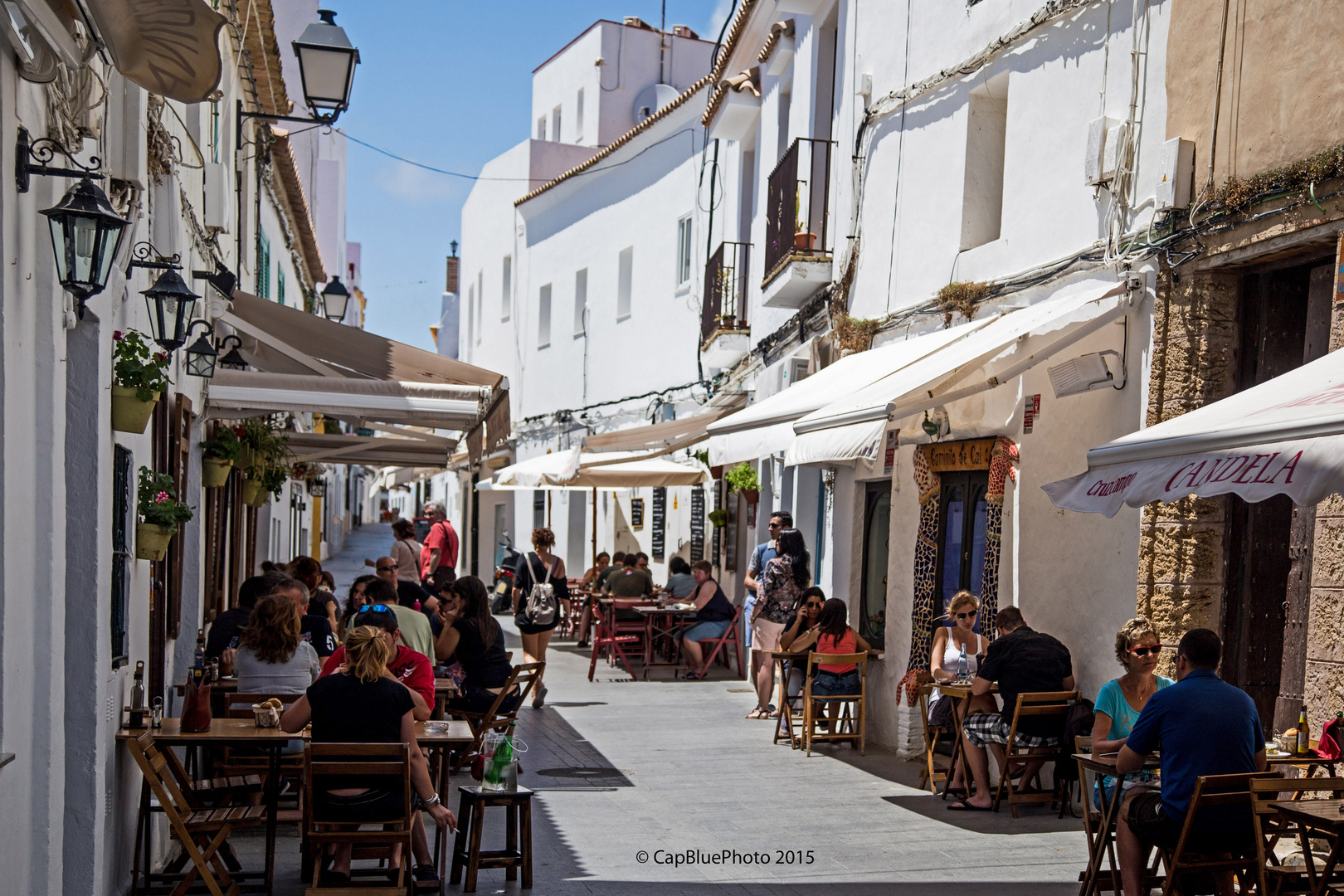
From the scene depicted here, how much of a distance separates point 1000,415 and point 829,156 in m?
4.73

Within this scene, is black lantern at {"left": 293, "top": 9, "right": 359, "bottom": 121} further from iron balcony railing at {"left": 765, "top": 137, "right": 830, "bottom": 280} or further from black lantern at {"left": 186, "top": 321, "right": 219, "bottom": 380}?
iron balcony railing at {"left": 765, "top": 137, "right": 830, "bottom": 280}

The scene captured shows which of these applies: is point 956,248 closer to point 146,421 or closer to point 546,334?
point 146,421

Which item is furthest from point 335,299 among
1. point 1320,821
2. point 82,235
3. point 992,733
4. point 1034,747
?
point 1320,821

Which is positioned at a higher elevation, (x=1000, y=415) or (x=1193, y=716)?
(x=1000, y=415)

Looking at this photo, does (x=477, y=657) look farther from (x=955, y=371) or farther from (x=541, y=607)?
(x=955, y=371)

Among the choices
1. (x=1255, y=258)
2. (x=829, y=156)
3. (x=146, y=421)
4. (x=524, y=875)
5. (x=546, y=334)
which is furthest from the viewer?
(x=546, y=334)

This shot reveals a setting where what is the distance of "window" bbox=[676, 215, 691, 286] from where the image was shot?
830 inches

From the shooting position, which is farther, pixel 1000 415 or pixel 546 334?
pixel 546 334

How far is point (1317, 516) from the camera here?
20.6 feet

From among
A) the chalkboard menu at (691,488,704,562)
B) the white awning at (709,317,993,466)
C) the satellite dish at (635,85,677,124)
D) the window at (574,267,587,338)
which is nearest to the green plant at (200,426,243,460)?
the white awning at (709,317,993,466)

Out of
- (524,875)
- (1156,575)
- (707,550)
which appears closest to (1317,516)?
(1156,575)

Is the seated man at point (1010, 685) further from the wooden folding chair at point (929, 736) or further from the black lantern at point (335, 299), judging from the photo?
the black lantern at point (335, 299)

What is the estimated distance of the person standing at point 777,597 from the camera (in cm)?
1262

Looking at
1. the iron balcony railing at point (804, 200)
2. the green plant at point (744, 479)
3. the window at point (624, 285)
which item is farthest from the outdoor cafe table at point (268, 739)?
the window at point (624, 285)
